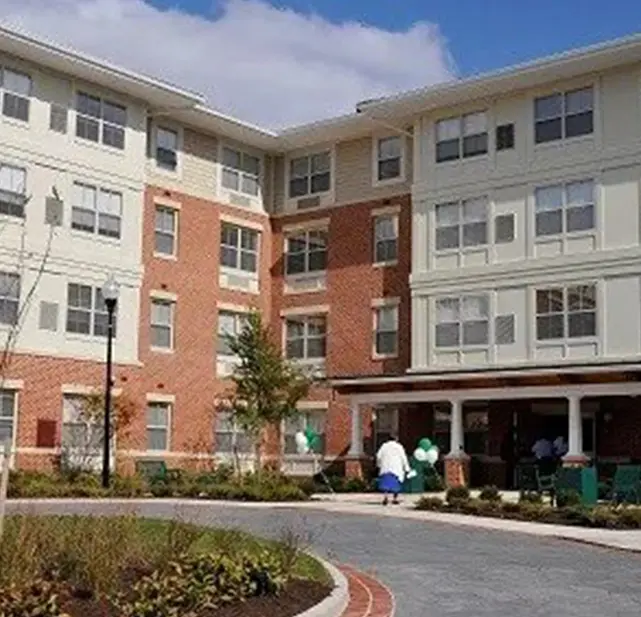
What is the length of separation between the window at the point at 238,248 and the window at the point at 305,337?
7.83 ft

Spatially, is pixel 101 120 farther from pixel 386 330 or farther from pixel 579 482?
pixel 579 482

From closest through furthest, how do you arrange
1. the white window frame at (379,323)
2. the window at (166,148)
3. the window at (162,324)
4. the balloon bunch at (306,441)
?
1. the window at (162,324)
2. the balloon bunch at (306,441)
3. the window at (166,148)
4. the white window frame at (379,323)

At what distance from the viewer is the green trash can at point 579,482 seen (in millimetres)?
24344

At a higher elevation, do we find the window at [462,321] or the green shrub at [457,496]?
the window at [462,321]

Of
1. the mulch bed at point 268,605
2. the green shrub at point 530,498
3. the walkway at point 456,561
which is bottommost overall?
the walkway at point 456,561

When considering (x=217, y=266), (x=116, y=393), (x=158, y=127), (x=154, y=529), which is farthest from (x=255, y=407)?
(x=154, y=529)

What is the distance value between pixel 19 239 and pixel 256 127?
1034 cm

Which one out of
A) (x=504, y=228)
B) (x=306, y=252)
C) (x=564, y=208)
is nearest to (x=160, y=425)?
(x=306, y=252)

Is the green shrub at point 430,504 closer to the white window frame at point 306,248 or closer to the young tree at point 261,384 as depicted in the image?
the young tree at point 261,384

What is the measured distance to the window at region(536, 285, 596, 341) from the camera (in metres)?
32.8

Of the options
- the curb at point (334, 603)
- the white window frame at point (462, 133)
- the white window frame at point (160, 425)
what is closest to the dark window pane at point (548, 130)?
the white window frame at point (462, 133)

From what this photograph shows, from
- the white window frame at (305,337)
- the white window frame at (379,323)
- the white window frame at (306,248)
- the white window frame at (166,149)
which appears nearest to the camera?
the white window frame at (166,149)

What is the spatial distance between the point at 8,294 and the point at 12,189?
2.93 m

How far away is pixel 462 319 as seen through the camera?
3544cm
